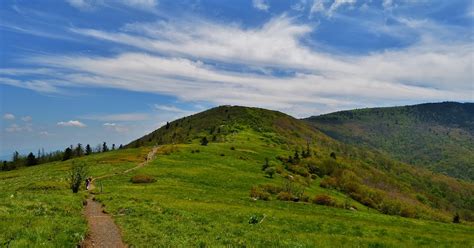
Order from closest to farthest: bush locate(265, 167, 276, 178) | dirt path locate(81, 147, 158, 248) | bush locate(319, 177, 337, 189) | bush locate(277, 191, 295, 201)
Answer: dirt path locate(81, 147, 158, 248)
bush locate(277, 191, 295, 201)
bush locate(265, 167, 276, 178)
bush locate(319, 177, 337, 189)

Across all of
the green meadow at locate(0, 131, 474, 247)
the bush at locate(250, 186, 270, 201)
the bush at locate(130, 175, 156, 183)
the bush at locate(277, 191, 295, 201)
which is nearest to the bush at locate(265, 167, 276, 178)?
the green meadow at locate(0, 131, 474, 247)

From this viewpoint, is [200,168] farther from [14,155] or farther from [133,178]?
[14,155]

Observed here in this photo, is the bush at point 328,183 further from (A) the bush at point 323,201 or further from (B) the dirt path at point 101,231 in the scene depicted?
(B) the dirt path at point 101,231

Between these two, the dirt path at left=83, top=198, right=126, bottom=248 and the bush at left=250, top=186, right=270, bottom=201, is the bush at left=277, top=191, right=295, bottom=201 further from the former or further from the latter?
the dirt path at left=83, top=198, right=126, bottom=248

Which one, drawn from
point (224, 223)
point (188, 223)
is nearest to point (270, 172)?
point (224, 223)

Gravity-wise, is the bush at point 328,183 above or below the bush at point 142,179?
below

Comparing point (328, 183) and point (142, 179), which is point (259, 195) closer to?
point (142, 179)

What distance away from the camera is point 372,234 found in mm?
35094

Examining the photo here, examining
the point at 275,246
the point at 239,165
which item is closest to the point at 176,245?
the point at 275,246

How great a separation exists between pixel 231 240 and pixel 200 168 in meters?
61.1

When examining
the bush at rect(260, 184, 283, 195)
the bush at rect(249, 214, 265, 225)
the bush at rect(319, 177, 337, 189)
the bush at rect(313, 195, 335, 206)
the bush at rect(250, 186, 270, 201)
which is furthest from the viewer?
the bush at rect(319, 177, 337, 189)

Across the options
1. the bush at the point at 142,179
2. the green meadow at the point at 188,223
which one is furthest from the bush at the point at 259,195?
the bush at the point at 142,179

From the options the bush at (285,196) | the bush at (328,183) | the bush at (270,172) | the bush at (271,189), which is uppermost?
the bush at (270,172)

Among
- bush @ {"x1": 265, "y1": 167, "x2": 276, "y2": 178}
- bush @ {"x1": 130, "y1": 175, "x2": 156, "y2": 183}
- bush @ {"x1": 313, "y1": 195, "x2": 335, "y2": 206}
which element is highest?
bush @ {"x1": 130, "y1": 175, "x2": 156, "y2": 183}
